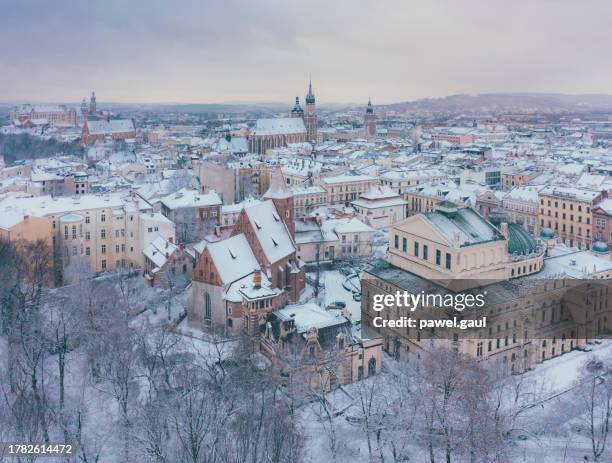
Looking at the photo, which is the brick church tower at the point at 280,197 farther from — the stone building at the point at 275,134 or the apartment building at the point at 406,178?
the stone building at the point at 275,134

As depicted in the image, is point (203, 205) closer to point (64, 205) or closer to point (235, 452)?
point (64, 205)

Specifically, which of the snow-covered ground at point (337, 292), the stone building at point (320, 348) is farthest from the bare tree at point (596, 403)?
the snow-covered ground at point (337, 292)

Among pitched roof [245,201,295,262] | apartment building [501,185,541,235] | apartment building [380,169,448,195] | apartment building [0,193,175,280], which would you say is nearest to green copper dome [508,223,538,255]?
pitched roof [245,201,295,262]

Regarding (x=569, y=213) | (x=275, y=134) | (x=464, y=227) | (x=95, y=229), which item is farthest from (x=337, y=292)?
(x=275, y=134)

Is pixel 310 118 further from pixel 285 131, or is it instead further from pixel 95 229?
pixel 95 229

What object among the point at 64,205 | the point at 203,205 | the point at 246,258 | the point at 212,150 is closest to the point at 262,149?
the point at 212,150

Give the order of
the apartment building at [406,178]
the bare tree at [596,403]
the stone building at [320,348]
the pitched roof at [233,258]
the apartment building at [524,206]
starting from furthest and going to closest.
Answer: the apartment building at [406,178] → the apartment building at [524,206] → the pitched roof at [233,258] → the stone building at [320,348] → the bare tree at [596,403]
